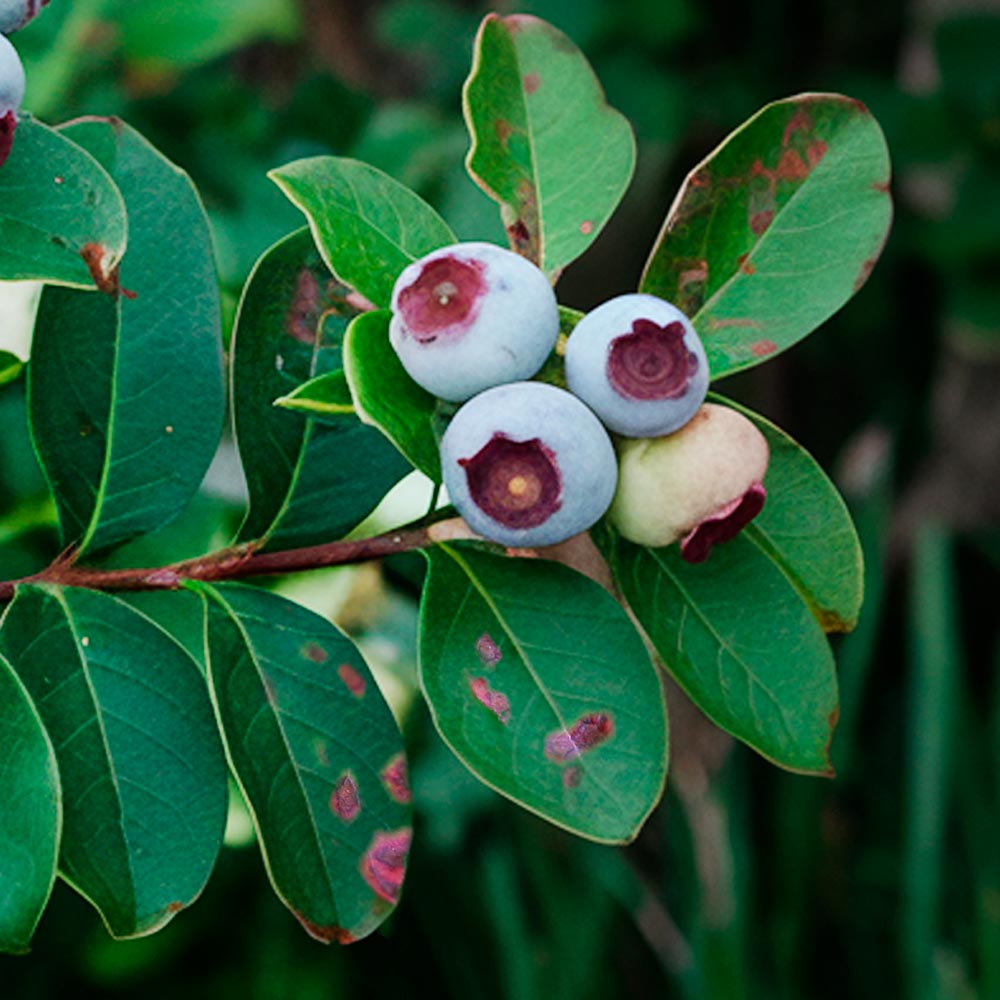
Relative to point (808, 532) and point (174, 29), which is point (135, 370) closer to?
point (808, 532)

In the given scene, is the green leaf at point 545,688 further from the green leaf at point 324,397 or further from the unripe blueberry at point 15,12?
the unripe blueberry at point 15,12

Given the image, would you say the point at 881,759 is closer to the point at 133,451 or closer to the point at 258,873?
the point at 258,873

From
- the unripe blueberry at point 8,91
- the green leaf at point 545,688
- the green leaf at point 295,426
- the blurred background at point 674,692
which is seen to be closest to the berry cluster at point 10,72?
the unripe blueberry at point 8,91

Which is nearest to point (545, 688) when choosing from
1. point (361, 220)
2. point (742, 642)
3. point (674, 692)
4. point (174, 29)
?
point (742, 642)

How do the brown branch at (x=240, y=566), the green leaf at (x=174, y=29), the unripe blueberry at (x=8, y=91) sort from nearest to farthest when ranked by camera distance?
the unripe blueberry at (x=8, y=91)
the brown branch at (x=240, y=566)
the green leaf at (x=174, y=29)

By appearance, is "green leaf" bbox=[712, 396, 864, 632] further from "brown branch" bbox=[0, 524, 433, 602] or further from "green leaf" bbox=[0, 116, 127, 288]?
"green leaf" bbox=[0, 116, 127, 288]

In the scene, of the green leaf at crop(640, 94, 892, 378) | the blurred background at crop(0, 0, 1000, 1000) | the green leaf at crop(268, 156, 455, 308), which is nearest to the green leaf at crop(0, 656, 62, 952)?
the green leaf at crop(268, 156, 455, 308)
